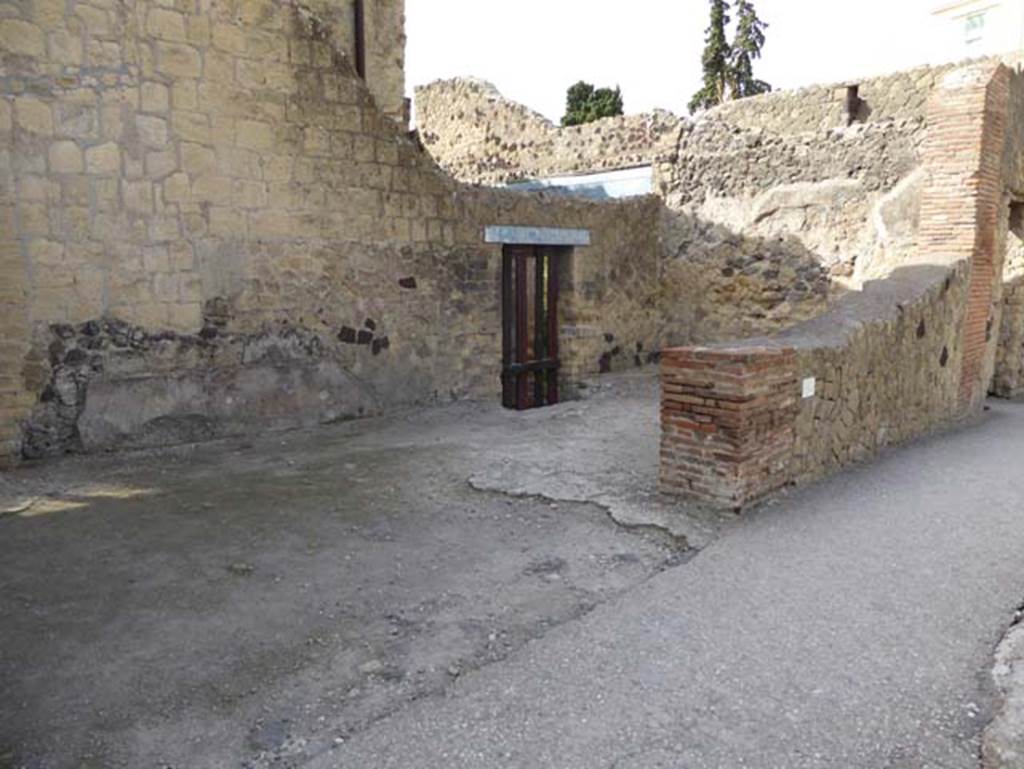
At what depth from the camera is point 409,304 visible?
7.63 metres

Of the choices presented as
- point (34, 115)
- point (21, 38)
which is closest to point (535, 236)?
point (34, 115)

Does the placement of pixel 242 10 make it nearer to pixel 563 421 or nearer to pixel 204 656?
pixel 563 421

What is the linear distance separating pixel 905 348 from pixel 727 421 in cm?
279

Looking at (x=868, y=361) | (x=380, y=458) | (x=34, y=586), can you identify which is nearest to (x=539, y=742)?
(x=34, y=586)

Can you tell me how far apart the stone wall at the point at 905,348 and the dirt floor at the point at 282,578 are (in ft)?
1.74

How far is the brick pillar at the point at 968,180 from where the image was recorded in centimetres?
740

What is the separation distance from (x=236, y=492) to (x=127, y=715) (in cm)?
256

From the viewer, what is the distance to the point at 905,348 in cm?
647

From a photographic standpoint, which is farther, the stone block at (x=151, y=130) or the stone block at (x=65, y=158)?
the stone block at (x=151, y=130)

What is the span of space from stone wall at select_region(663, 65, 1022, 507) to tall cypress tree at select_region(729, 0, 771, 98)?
2390 cm

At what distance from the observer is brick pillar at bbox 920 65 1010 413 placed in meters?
7.40

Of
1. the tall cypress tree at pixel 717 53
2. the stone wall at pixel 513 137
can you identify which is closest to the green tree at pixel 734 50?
the tall cypress tree at pixel 717 53

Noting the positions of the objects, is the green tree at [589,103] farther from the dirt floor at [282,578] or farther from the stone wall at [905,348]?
the dirt floor at [282,578]

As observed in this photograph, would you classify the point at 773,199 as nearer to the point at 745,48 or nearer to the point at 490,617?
A: the point at 490,617
